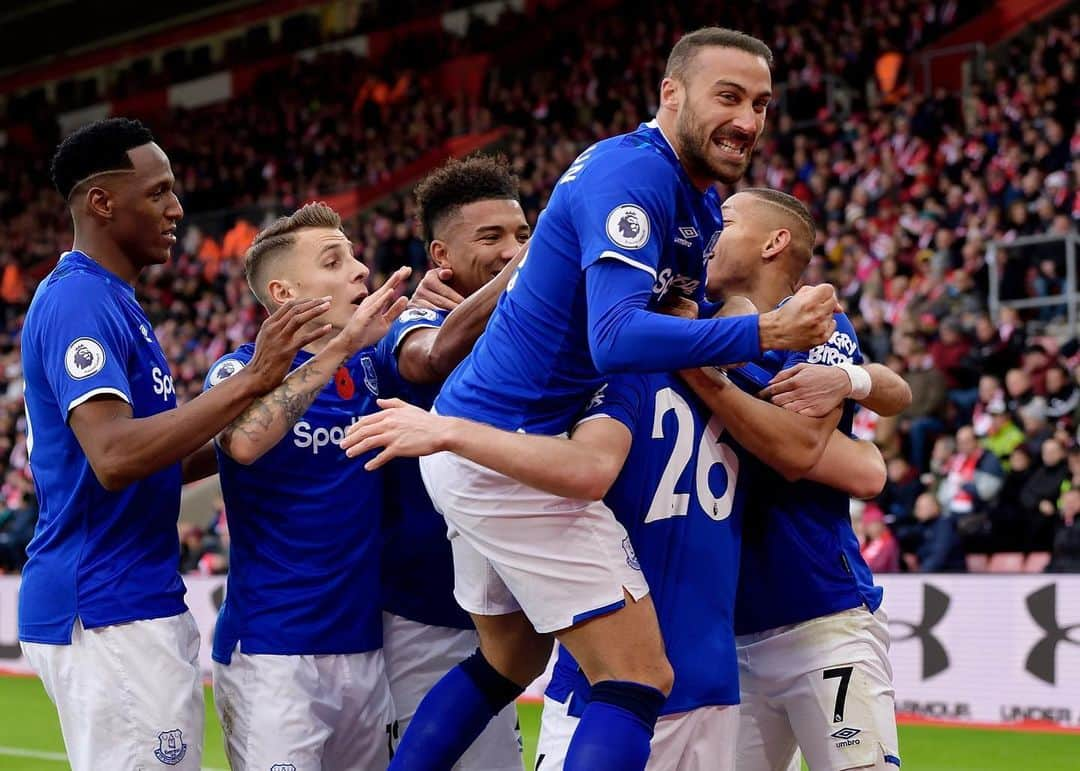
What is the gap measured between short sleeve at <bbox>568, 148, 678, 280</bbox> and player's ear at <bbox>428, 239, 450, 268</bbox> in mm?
1303

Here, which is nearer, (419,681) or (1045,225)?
(419,681)

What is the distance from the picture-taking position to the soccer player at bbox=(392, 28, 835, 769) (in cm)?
345

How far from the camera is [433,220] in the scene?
197 inches

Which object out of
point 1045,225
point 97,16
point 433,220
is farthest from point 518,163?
point 97,16

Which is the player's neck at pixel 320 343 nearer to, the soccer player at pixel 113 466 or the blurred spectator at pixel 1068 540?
the soccer player at pixel 113 466

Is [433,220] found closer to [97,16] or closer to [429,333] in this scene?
[429,333]

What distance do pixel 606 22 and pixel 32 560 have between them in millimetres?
24201

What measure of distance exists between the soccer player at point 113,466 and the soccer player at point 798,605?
4.49 feet

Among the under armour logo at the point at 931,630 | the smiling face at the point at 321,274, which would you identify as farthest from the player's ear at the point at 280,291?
the under armour logo at the point at 931,630

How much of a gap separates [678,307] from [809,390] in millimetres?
439

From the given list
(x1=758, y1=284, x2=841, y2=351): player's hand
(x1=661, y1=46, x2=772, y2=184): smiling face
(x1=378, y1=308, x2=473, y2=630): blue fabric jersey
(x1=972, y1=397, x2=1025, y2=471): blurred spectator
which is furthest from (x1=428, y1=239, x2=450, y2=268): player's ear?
(x1=972, y1=397, x2=1025, y2=471): blurred spectator

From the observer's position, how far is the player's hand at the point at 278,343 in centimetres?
393

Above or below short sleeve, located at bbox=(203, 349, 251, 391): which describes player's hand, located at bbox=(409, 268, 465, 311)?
above

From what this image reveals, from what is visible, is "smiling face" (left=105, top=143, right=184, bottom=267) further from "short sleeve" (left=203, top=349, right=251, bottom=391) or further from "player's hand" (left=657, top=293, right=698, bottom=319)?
"player's hand" (left=657, top=293, right=698, bottom=319)
